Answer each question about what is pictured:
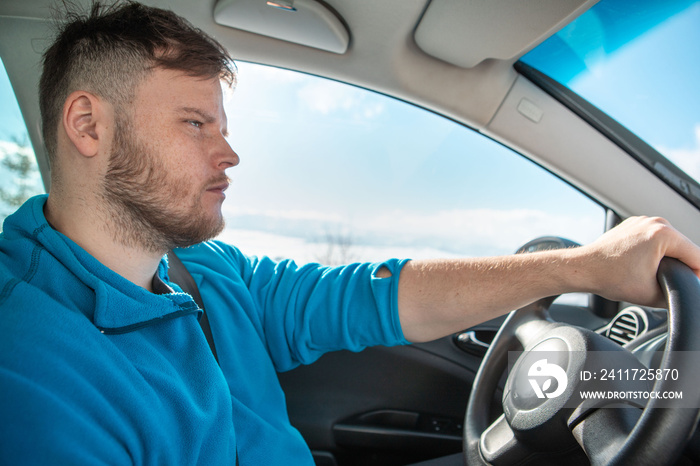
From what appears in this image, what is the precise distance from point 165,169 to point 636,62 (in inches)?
66.4

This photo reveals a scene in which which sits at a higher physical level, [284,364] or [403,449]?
[284,364]

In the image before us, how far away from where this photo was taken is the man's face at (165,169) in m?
0.96

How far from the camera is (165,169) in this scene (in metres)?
0.99

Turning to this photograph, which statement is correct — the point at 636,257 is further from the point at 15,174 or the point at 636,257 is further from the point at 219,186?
the point at 15,174

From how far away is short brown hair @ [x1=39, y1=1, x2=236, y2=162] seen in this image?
101cm

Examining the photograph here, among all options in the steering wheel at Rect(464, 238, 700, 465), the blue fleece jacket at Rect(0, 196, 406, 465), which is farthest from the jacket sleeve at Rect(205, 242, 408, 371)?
the steering wheel at Rect(464, 238, 700, 465)

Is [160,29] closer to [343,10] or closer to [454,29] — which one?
[343,10]

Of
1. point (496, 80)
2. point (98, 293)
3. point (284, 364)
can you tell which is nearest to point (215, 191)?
point (98, 293)

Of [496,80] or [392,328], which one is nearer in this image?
[392,328]

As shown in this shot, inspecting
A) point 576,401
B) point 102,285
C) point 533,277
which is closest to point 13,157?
point 102,285

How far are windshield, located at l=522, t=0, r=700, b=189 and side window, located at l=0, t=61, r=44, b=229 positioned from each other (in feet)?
5.62

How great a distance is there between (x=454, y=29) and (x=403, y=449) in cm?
146

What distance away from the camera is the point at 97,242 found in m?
0.93

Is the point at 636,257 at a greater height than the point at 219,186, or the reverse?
the point at 636,257
